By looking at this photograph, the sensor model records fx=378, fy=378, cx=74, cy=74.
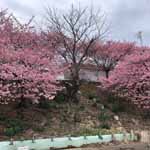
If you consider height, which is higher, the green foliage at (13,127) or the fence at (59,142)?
the green foliage at (13,127)

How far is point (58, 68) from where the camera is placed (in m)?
21.4

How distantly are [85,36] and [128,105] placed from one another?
5422mm

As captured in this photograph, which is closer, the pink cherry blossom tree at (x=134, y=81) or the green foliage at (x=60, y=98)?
the green foliage at (x=60, y=98)

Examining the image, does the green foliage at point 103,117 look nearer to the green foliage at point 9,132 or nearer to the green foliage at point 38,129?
the green foliage at point 38,129

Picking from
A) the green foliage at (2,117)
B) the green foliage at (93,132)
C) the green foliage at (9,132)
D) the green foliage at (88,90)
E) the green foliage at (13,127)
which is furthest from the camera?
the green foliage at (88,90)

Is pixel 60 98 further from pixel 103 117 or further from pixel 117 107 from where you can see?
pixel 117 107

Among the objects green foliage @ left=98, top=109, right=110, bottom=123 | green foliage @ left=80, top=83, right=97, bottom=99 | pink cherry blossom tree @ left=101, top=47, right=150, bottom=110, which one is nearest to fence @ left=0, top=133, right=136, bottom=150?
green foliage @ left=98, top=109, right=110, bottom=123

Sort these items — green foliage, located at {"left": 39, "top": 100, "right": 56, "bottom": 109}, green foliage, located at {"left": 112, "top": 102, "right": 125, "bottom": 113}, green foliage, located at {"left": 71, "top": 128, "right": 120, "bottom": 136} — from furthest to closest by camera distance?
green foliage, located at {"left": 112, "top": 102, "right": 125, "bottom": 113}, green foliage, located at {"left": 39, "top": 100, "right": 56, "bottom": 109}, green foliage, located at {"left": 71, "top": 128, "right": 120, "bottom": 136}

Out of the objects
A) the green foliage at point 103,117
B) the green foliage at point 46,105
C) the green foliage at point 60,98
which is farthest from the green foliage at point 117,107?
the green foliage at point 46,105

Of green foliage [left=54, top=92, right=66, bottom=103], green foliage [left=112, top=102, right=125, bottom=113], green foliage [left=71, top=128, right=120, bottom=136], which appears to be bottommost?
green foliage [left=71, top=128, right=120, bottom=136]

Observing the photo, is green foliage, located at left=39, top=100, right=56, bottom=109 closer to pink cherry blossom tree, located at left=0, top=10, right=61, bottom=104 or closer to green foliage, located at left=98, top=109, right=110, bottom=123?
pink cherry blossom tree, located at left=0, top=10, right=61, bottom=104

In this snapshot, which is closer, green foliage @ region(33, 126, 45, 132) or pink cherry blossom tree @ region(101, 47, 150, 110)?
green foliage @ region(33, 126, 45, 132)

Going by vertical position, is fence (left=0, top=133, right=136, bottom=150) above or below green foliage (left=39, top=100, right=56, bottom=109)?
below

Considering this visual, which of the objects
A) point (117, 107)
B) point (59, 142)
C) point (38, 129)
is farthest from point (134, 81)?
point (59, 142)
